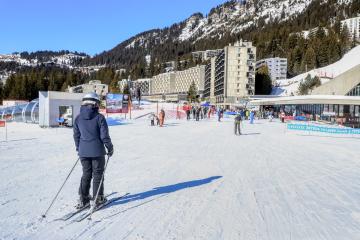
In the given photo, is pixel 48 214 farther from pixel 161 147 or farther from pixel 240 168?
pixel 161 147

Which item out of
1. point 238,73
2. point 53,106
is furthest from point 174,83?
point 53,106

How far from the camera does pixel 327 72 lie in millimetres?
113625

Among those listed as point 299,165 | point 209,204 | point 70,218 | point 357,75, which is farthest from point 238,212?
point 357,75

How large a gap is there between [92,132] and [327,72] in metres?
119

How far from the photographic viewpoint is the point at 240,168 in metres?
9.59

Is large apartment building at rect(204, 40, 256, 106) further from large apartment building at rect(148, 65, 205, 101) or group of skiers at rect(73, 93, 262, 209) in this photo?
group of skiers at rect(73, 93, 262, 209)

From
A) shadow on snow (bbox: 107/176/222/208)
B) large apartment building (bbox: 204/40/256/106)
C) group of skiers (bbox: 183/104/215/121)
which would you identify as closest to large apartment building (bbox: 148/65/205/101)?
large apartment building (bbox: 204/40/256/106)

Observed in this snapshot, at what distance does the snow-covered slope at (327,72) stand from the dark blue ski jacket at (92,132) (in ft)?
326

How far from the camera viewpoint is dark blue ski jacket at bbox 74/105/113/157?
512 cm

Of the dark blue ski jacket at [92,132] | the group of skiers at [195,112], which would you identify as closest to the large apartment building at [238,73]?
the group of skiers at [195,112]

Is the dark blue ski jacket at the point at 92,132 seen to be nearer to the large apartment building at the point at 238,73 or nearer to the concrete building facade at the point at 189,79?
the large apartment building at the point at 238,73

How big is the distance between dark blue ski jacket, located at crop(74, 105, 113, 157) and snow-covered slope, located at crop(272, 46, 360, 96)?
99413 mm

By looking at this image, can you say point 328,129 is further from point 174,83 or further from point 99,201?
point 174,83

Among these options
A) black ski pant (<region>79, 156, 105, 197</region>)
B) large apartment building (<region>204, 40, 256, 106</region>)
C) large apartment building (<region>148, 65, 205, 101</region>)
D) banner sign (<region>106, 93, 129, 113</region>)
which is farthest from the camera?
large apartment building (<region>148, 65, 205, 101</region>)
